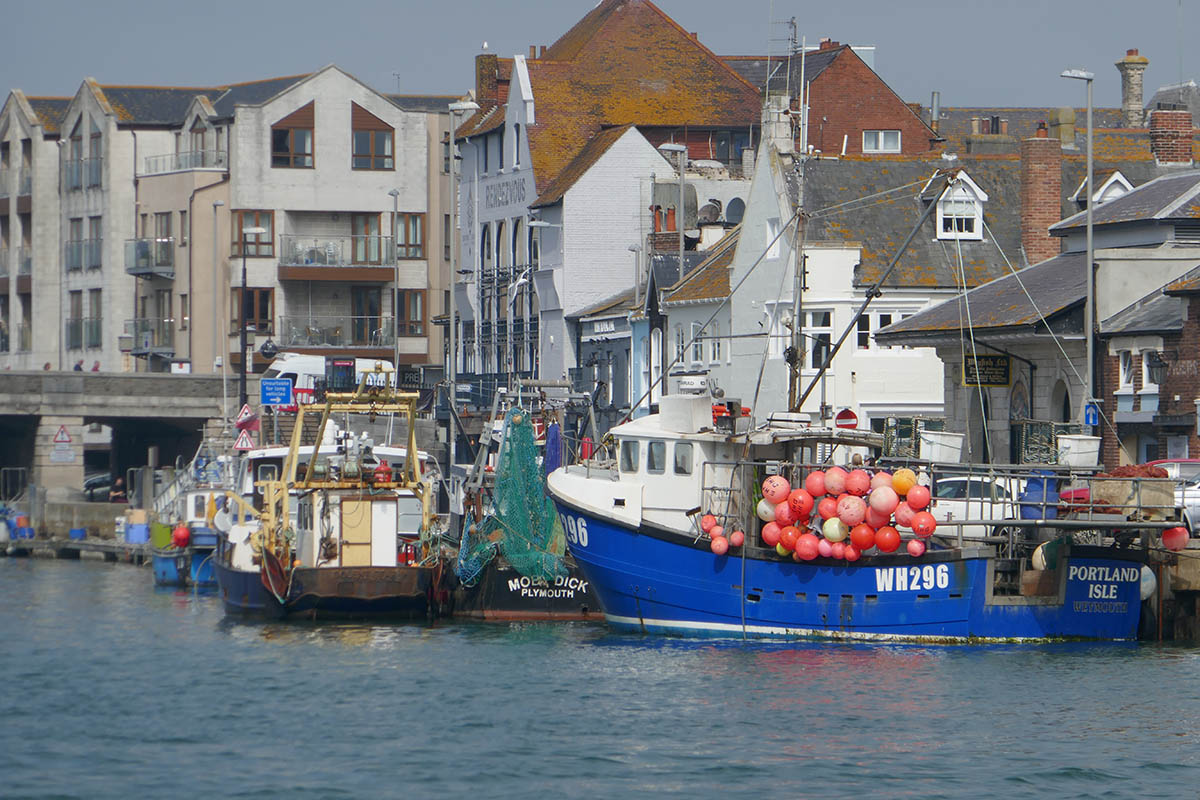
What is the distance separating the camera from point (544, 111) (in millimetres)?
79312

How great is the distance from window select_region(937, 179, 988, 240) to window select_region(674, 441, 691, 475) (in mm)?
21940

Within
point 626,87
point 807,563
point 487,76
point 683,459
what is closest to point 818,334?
point 683,459

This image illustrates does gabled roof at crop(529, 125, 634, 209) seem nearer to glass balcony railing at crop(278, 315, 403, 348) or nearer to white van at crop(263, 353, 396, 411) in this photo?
white van at crop(263, 353, 396, 411)

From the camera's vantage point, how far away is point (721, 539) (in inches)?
1439

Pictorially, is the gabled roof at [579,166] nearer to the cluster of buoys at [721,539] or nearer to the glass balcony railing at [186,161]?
the glass balcony railing at [186,161]

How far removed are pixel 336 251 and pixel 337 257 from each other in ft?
0.90

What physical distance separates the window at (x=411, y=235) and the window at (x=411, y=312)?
163 cm

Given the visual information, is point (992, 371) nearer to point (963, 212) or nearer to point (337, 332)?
point (963, 212)

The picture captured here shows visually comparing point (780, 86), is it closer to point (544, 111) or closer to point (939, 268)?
point (544, 111)

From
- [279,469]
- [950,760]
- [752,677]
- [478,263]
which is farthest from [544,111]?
[950,760]

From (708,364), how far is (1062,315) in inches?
648

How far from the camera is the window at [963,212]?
58.2 m

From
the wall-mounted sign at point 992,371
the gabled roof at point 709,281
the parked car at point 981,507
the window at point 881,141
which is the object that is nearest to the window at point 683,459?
the parked car at point 981,507

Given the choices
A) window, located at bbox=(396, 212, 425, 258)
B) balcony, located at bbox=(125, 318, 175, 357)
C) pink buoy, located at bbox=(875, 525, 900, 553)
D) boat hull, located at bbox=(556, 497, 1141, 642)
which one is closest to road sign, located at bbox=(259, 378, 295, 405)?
boat hull, located at bbox=(556, 497, 1141, 642)
